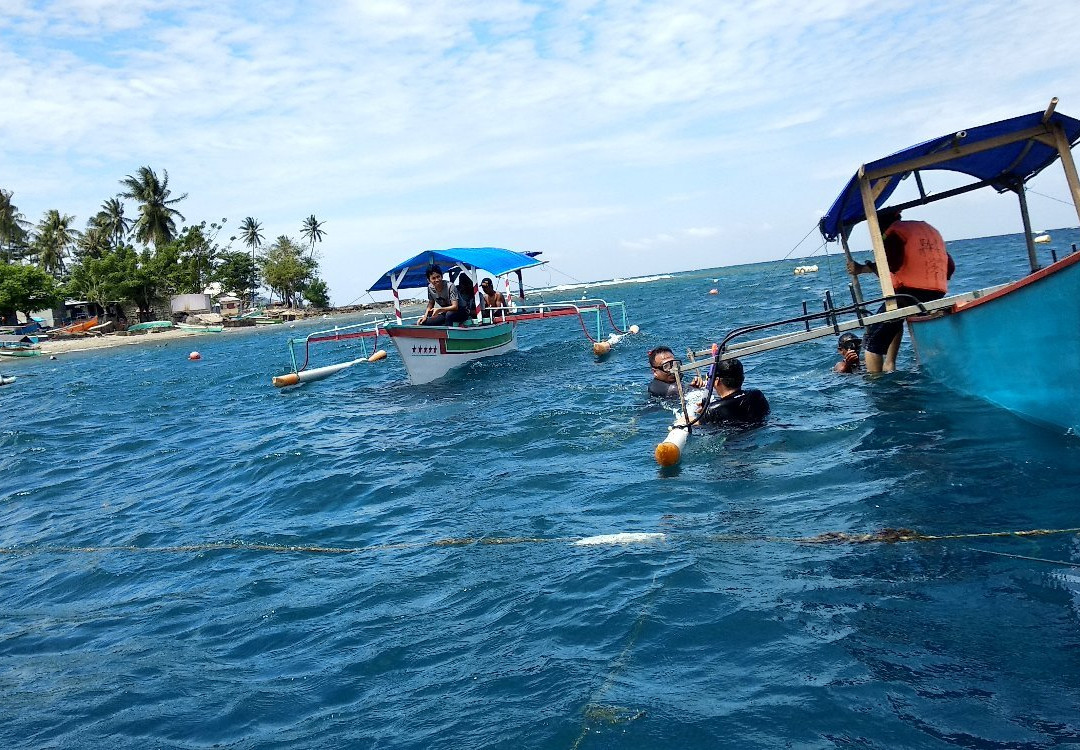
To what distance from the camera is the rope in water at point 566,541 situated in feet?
18.8

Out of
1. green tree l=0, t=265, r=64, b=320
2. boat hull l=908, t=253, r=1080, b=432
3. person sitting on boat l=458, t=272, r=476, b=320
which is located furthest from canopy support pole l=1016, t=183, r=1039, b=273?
green tree l=0, t=265, r=64, b=320

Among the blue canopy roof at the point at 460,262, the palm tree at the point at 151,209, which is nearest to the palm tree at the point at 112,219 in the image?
the palm tree at the point at 151,209

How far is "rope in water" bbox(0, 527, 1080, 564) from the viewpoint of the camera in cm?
572

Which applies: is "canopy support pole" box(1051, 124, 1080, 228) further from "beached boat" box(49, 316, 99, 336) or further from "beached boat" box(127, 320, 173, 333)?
"beached boat" box(49, 316, 99, 336)

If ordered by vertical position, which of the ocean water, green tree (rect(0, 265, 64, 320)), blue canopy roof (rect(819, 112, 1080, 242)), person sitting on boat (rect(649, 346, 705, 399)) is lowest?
the ocean water

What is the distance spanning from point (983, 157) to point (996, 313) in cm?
298

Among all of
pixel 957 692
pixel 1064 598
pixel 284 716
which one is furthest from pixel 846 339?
pixel 284 716

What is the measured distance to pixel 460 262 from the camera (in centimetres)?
1983

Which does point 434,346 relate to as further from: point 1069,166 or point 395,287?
point 1069,166

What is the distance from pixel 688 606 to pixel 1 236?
89992 millimetres

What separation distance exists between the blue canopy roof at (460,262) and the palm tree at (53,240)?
72307 millimetres

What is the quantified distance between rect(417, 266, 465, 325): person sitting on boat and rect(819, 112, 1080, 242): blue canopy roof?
1004cm

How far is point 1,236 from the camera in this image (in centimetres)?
7719

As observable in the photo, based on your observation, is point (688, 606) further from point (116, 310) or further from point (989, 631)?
point (116, 310)
